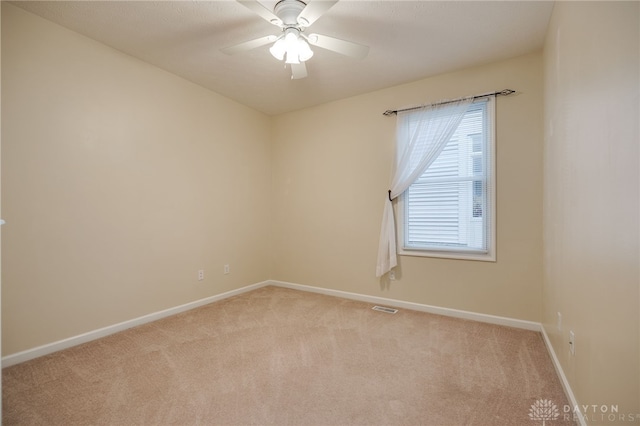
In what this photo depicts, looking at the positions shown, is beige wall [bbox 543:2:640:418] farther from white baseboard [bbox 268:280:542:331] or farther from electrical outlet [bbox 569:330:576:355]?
white baseboard [bbox 268:280:542:331]

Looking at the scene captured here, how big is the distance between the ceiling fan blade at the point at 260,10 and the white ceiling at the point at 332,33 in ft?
0.57

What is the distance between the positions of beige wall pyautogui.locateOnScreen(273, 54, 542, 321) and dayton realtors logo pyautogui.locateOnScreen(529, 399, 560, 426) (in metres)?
1.27

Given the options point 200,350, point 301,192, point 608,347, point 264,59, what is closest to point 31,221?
point 200,350

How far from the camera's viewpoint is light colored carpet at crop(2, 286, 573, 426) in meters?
1.64

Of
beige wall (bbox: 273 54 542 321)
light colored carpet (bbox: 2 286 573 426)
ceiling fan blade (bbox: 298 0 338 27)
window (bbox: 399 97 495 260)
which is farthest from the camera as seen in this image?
window (bbox: 399 97 495 260)

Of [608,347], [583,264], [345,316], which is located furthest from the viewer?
[345,316]

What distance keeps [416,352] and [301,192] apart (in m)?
2.57

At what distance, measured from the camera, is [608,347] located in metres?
1.21

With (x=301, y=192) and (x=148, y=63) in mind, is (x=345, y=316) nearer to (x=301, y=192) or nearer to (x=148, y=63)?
(x=301, y=192)


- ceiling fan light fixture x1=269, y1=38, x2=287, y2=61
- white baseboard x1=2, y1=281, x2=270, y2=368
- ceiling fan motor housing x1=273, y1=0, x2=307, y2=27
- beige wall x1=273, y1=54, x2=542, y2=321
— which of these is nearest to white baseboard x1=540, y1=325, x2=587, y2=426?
beige wall x1=273, y1=54, x2=542, y2=321

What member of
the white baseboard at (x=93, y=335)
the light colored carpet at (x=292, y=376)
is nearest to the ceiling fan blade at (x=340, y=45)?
the light colored carpet at (x=292, y=376)

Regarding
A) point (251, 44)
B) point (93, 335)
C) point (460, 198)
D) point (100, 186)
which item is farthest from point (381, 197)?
point (93, 335)

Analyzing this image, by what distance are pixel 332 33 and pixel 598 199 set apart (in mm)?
2185

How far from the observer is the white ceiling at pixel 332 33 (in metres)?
2.19
